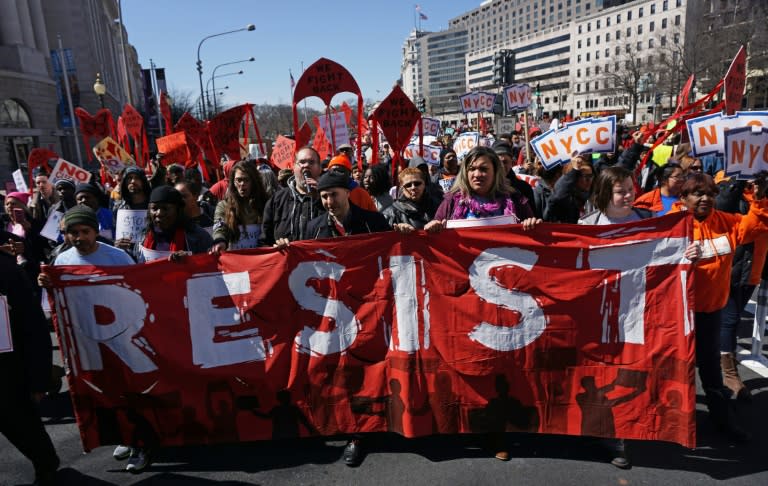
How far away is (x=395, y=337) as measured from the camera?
10.5 feet

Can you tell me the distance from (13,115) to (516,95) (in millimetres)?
29085

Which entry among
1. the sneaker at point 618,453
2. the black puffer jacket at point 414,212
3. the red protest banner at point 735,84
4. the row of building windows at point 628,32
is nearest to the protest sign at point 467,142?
the red protest banner at point 735,84

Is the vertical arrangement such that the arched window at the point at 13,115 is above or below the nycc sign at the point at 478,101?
above

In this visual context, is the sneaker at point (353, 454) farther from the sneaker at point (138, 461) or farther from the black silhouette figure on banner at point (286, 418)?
the sneaker at point (138, 461)

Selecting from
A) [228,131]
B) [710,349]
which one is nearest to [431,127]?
[228,131]

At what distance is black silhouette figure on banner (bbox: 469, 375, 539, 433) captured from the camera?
123 inches

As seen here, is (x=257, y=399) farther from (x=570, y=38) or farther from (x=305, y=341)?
(x=570, y=38)

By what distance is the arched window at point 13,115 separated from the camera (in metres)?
27.0

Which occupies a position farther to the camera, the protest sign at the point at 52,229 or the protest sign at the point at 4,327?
the protest sign at the point at 52,229

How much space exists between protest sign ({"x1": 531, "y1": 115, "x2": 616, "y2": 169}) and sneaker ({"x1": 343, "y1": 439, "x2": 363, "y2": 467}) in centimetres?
345

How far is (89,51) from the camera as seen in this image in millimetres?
38375

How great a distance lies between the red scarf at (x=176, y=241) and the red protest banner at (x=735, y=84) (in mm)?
5183

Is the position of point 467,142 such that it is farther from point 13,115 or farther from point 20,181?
point 13,115

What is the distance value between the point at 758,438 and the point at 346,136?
7.90m
